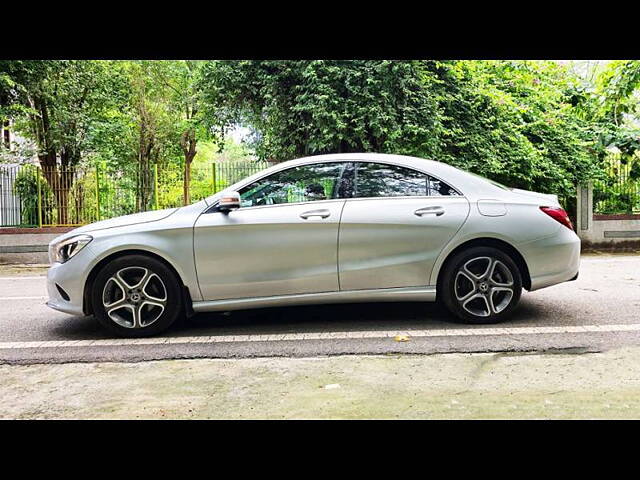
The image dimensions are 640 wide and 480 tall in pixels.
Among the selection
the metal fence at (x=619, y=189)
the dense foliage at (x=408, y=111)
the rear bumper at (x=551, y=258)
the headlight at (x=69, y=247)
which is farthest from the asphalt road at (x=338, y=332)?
the metal fence at (x=619, y=189)

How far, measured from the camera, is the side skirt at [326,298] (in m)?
5.16

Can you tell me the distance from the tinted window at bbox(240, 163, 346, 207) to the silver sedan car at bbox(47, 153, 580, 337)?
0.4 inches

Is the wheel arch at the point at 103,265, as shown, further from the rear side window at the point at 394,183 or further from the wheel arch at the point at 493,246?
→ the wheel arch at the point at 493,246

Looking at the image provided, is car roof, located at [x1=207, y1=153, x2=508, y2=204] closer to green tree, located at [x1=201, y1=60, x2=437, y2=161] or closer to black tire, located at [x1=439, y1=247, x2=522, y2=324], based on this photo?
black tire, located at [x1=439, y1=247, x2=522, y2=324]

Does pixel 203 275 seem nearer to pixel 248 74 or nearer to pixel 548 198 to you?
pixel 548 198

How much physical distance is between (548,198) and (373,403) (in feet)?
10.3

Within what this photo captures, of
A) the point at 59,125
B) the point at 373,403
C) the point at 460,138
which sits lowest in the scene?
the point at 373,403

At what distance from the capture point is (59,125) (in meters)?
17.0

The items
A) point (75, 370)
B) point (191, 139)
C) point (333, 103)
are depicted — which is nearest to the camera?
point (75, 370)

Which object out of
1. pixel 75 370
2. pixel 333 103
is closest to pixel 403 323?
pixel 75 370

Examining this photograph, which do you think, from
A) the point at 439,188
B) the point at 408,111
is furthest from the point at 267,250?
the point at 408,111

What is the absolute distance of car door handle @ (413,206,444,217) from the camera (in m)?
5.27

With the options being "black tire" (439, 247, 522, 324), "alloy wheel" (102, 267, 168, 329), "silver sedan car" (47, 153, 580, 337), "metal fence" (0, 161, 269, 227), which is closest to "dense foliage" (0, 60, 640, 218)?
"metal fence" (0, 161, 269, 227)

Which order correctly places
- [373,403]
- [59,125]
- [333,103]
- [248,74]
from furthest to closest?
[59,125] → [248,74] → [333,103] → [373,403]
